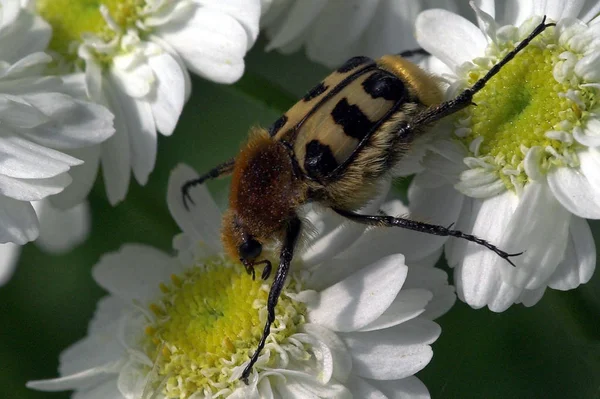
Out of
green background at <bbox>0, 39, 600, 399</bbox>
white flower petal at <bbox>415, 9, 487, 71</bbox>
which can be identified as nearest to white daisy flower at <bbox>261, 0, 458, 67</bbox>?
green background at <bbox>0, 39, 600, 399</bbox>

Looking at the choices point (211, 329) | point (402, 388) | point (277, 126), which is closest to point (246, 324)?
point (211, 329)

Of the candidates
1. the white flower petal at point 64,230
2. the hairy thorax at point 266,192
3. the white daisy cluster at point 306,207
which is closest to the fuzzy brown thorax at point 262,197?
the hairy thorax at point 266,192

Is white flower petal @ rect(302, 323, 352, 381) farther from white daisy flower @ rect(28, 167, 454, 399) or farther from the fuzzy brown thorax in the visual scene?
the fuzzy brown thorax

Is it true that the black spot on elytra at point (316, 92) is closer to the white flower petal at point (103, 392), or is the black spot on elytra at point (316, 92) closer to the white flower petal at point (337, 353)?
the white flower petal at point (337, 353)

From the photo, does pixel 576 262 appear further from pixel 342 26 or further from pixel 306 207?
pixel 342 26

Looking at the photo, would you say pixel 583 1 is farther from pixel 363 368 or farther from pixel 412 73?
pixel 363 368

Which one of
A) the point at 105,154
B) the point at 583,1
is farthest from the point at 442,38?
the point at 105,154
